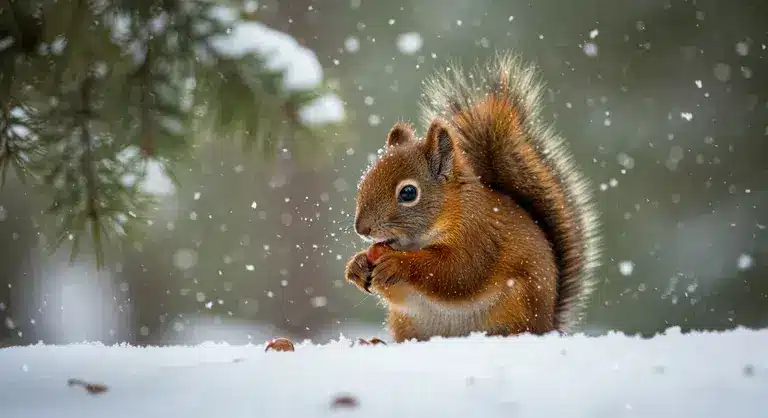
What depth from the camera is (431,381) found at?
127 cm

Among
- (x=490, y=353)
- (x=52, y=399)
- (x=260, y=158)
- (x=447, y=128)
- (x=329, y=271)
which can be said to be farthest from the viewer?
(x=329, y=271)

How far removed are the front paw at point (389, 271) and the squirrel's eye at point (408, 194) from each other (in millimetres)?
126

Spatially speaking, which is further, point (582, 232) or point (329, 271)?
point (329, 271)

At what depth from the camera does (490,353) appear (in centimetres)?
145

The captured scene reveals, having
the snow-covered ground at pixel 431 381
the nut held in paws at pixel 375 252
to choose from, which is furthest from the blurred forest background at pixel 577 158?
the snow-covered ground at pixel 431 381

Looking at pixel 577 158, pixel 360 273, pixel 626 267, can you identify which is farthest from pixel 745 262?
pixel 360 273

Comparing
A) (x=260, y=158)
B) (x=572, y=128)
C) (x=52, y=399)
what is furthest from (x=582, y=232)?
(x=572, y=128)

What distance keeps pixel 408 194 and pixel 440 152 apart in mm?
124

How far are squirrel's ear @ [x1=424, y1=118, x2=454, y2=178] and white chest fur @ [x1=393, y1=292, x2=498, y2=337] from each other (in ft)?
0.91

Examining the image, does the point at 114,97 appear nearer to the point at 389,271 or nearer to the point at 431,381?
the point at 389,271

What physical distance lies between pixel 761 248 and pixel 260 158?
4.93 metres

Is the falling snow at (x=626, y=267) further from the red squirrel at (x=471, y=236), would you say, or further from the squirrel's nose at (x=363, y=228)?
the squirrel's nose at (x=363, y=228)

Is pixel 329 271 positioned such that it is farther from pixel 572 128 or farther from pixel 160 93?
pixel 160 93

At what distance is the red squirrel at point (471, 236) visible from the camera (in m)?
1.73
